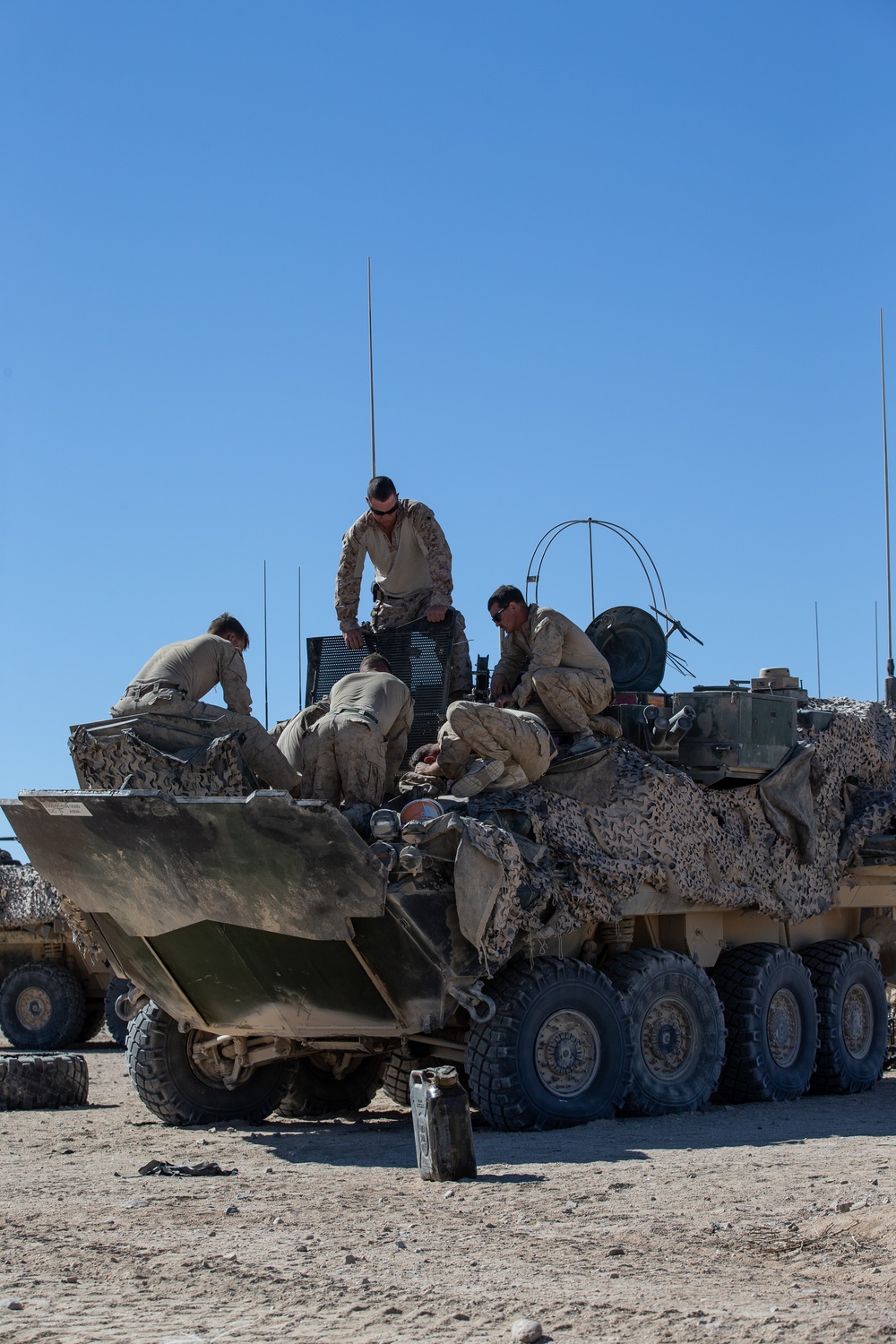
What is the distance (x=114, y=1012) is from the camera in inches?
730

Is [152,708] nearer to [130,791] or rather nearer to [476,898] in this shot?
[130,791]

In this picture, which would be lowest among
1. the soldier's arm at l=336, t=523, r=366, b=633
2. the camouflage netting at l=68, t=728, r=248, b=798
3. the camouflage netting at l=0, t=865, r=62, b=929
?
the camouflage netting at l=0, t=865, r=62, b=929

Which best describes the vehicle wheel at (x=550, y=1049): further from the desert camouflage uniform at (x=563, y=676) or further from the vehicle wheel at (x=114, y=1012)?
the vehicle wheel at (x=114, y=1012)

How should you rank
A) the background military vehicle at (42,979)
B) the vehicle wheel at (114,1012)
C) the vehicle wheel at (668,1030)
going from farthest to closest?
the background military vehicle at (42,979), the vehicle wheel at (114,1012), the vehicle wheel at (668,1030)

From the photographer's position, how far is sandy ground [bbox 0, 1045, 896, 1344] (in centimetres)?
512

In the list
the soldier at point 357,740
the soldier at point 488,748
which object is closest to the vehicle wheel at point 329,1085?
the soldier at point 357,740

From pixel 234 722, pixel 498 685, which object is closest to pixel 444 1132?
pixel 234 722

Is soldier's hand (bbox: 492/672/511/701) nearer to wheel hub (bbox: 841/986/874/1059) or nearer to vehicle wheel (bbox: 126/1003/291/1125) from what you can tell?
vehicle wheel (bbox: 126/1003/291/1125)

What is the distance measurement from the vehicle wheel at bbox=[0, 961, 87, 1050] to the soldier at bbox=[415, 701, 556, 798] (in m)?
10.2

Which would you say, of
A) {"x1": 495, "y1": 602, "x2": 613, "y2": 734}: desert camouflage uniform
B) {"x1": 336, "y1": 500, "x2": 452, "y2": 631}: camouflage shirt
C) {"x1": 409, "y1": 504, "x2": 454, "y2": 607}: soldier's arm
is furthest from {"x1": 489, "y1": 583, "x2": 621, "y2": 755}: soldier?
{"x1": 336, "y1": 500, "x2": 452, "y2": 631}: camouflage shirt

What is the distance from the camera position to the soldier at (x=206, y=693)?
966 centimetres

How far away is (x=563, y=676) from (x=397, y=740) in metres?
1.18

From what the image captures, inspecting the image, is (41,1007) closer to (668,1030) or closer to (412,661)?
(412,661)

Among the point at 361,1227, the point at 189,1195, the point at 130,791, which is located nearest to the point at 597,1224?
the point at 361,1227
